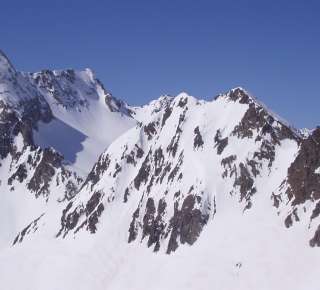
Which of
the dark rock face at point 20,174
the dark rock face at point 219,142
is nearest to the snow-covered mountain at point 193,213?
the dark rock face at point 219,142

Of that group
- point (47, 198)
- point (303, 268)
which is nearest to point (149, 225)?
point (303, 268)

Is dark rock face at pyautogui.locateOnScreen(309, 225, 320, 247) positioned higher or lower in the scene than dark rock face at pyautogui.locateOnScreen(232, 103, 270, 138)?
lower

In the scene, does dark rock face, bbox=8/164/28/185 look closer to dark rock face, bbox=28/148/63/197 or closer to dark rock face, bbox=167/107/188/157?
dark rock face, bbox=28/148/63/197

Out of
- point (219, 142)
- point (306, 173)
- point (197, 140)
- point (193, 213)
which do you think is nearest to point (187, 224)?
point (193, 213)

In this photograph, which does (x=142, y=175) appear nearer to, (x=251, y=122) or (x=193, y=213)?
(x=193, y=213)

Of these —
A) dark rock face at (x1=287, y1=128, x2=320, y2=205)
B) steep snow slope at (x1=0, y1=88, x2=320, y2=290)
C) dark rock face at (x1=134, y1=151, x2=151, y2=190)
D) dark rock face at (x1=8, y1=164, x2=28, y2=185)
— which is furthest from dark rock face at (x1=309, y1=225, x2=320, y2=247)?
dark rock face at (x1=8, y1=164, x2=28, y2=185)

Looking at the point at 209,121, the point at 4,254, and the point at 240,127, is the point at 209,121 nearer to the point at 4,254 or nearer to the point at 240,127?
the point at 240,127
